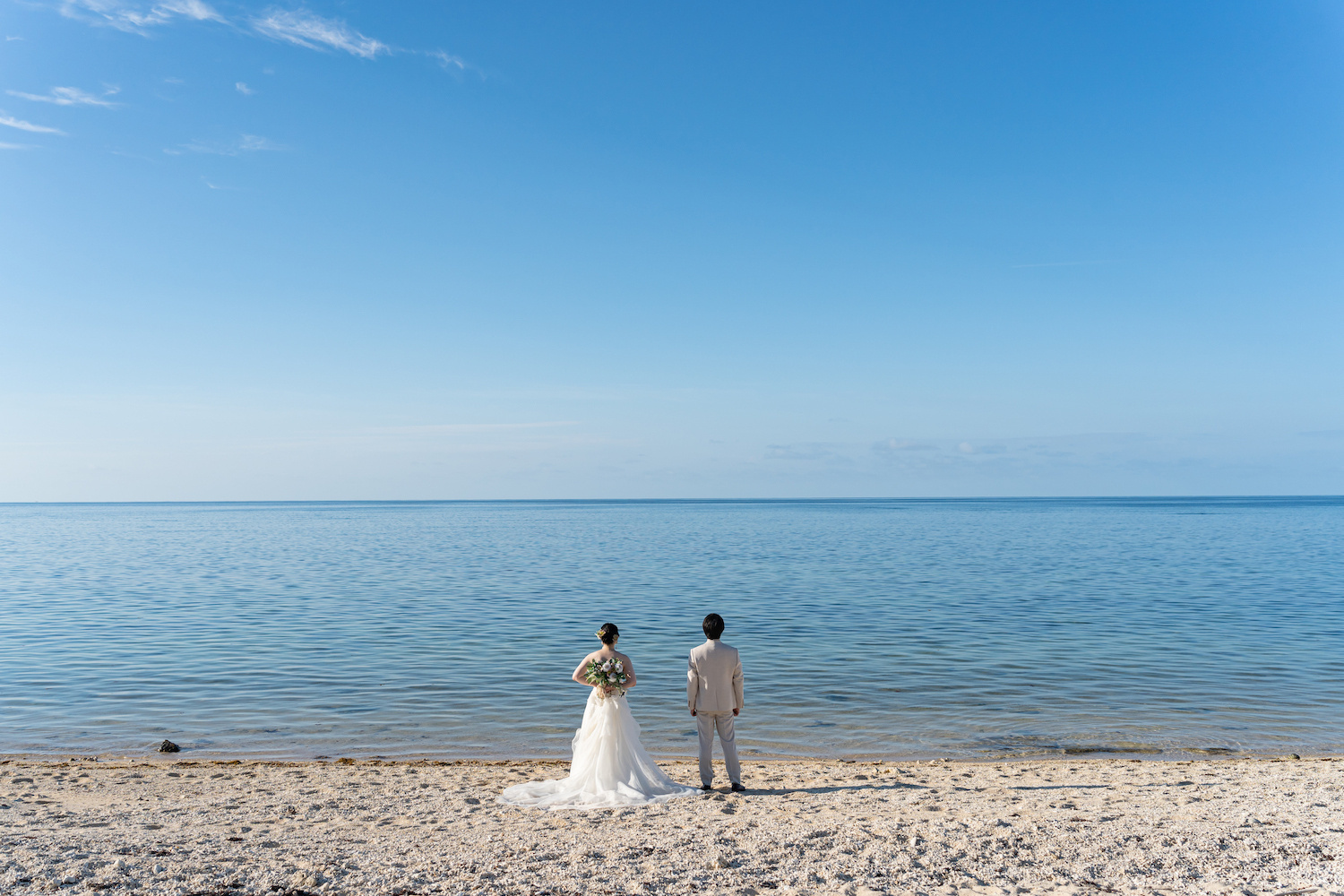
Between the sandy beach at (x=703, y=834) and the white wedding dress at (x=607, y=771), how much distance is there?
0.42 meters

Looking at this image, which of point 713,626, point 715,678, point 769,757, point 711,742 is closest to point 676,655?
point 769,757

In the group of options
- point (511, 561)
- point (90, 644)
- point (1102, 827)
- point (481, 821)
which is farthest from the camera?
point (511, 561)

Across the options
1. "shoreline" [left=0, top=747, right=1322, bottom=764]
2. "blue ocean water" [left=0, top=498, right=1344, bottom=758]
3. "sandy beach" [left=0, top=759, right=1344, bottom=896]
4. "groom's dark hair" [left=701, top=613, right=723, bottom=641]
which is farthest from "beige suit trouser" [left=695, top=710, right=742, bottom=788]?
"blue ocean water" [left=0, top=498, right=1344, bottom=758]

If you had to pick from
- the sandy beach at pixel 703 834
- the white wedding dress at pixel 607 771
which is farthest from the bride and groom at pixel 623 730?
the sandy beach at pixel 703 834

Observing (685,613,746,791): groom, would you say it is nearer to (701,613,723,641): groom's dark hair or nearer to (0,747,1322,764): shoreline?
(701,613,723,641): groom's dark hair

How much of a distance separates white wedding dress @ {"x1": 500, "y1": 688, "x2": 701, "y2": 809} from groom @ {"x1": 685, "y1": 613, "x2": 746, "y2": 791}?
19.9 inches

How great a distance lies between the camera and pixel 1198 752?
13.3 metres

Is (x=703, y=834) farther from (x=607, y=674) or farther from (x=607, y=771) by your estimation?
(x=607, y=674)

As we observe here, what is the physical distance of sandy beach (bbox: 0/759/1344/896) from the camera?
7211 mm

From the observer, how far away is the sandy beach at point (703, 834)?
284 inches

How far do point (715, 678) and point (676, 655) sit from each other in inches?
442

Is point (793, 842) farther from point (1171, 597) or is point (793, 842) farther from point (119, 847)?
point (1171, 597)

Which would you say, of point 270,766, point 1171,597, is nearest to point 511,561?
point 1171,597

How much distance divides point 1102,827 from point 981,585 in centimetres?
2862
